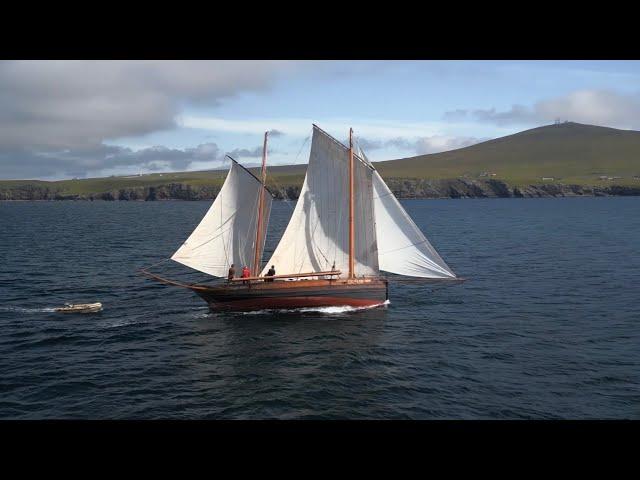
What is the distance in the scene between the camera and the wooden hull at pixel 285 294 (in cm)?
4784

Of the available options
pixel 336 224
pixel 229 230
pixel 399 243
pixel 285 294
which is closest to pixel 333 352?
pixel 285 294

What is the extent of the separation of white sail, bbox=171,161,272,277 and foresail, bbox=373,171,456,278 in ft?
35.9

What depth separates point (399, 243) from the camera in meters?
48.1

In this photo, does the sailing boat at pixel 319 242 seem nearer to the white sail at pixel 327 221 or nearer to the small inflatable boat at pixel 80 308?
the white sail at pixel 327 221

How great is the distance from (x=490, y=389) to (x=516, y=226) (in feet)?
384

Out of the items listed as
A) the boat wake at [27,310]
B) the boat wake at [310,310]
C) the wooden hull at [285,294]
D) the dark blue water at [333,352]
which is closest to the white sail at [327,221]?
the wooden hull at [285,294]

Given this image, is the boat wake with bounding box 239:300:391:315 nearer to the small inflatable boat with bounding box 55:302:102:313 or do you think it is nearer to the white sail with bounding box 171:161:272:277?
the white sail with bounding box 171:161:272:277

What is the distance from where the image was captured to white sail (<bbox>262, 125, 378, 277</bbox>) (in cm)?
4978

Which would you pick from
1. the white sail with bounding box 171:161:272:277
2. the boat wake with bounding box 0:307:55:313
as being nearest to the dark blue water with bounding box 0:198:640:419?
the boat wake with bounding box 0:307:55:313

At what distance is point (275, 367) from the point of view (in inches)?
1315

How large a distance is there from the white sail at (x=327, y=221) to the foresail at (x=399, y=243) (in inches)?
43.4
